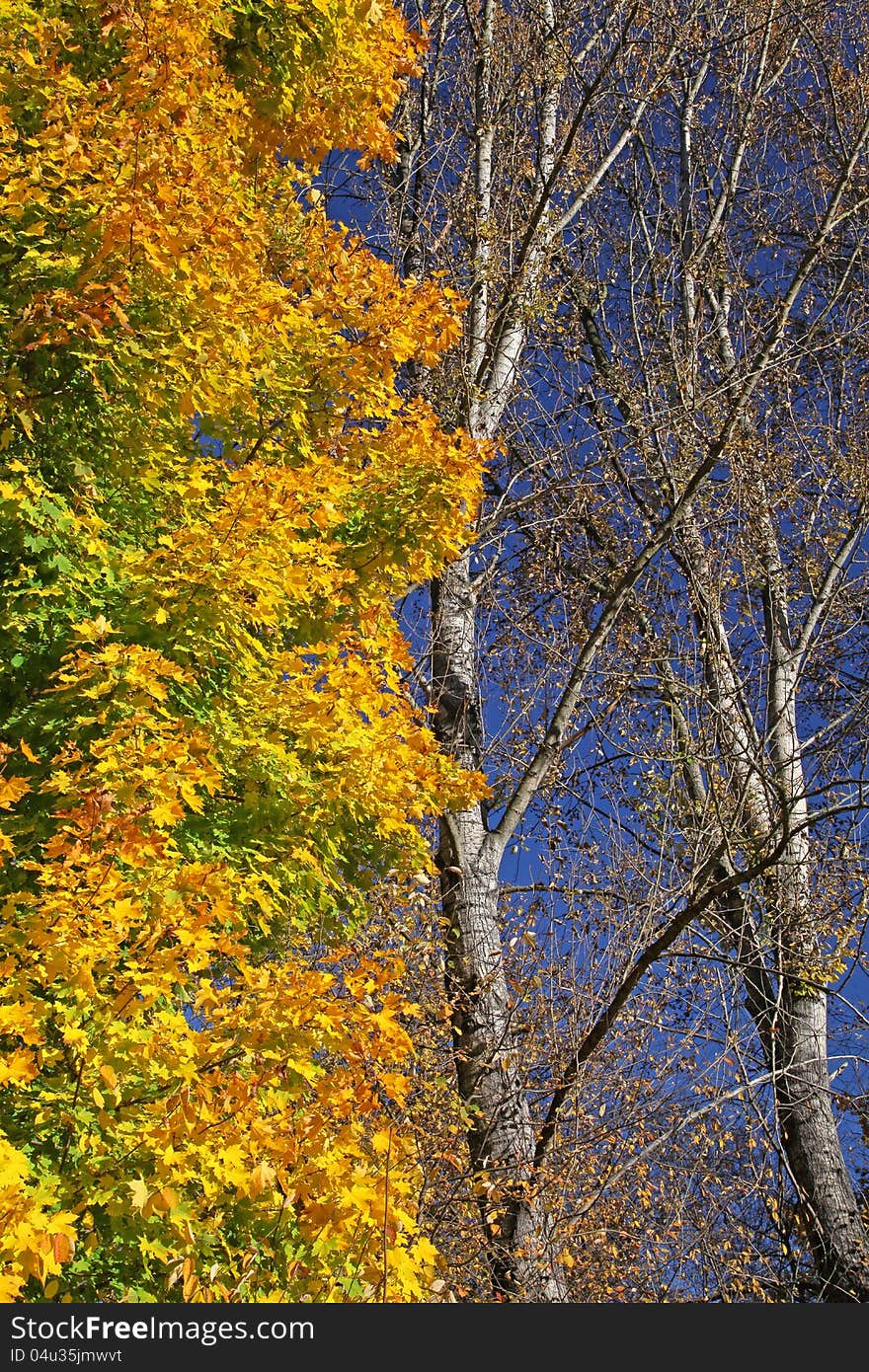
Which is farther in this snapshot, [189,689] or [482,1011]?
[482,1011]

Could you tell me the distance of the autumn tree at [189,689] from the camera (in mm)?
3135

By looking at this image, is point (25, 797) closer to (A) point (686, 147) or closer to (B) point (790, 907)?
(B) point (790, 907)

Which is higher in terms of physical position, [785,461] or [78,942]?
[785,461]

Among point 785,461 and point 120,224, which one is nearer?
point 120,224

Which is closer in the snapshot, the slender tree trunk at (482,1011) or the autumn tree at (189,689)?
the autumn tree at (189,689)

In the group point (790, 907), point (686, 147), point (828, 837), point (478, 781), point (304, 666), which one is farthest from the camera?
point (686, 147)

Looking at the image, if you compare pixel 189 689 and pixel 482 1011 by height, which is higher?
pixel 189 689

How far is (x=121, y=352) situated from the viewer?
155 inches

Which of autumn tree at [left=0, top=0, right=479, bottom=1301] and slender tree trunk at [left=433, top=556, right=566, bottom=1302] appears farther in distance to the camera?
slender tree trunk at [left=433, top=556, right=566, bottom=1302]

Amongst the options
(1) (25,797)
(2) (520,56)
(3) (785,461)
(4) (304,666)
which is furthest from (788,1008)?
(2) (520,56)

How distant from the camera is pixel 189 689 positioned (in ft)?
13.2

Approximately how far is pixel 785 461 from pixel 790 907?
3.96m

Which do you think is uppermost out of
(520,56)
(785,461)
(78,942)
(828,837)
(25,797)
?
(520,56)

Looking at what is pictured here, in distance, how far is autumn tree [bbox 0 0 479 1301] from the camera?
123 inches
